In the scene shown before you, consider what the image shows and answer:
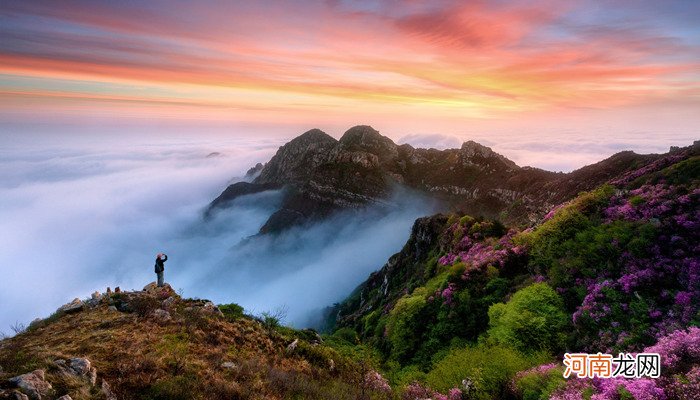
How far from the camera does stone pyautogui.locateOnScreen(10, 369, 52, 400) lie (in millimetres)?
9898

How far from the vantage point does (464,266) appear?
1202 inches

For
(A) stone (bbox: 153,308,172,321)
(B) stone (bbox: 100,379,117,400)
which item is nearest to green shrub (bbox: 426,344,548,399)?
(B) stone (bbox: 100,379,117,400)

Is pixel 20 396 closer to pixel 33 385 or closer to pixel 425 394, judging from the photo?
pixel 33 385

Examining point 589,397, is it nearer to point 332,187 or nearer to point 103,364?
point 103,364

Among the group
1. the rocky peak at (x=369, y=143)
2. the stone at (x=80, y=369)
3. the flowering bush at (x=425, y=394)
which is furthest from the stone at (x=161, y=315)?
the rocky peak at (x=369, y=143)

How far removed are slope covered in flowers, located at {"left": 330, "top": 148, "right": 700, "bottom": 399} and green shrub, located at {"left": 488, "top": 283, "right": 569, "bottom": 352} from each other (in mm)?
66

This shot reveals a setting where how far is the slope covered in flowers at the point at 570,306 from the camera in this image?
14.7 metres

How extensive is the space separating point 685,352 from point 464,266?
1858cm

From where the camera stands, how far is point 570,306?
2033cm

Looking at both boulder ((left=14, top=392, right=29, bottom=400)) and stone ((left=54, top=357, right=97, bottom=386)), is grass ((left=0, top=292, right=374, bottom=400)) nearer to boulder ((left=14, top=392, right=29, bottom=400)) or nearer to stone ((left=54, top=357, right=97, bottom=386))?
stone ((left=54, top=357, right=97, bottom=386))

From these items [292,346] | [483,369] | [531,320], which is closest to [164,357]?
[292,346]

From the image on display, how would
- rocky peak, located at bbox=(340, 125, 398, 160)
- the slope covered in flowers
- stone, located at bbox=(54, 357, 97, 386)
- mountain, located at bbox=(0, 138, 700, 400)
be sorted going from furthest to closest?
1. rocky peak, located at bbox=(340, 125, 398, 160)
2. the slope covered in flowers
3. mountain, located at bbox=(0, 138, 700, 400)
4. stone, located at bbox=(54, 357, 97, 386)

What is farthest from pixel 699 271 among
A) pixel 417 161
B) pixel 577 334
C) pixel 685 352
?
pixel 417 161

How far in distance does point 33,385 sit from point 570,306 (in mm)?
25641
